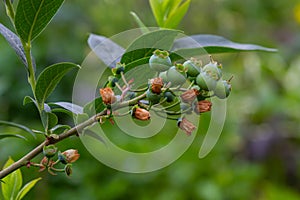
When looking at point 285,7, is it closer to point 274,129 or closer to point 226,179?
point 274,129

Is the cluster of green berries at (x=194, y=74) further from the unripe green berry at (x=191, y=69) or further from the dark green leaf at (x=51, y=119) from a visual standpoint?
the dark green leaf at (x=51, y=119)

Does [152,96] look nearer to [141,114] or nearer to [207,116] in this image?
[141,114]

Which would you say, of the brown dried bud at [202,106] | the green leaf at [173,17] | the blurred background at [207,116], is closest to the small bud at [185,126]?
the brown dried bud at [202,106]

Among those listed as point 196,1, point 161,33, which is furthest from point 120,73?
point 196,1

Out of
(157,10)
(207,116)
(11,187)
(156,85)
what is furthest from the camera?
(207,116)

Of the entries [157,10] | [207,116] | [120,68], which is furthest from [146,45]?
[207,116]

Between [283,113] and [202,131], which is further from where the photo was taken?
[283,113]

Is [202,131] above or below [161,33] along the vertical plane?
below
